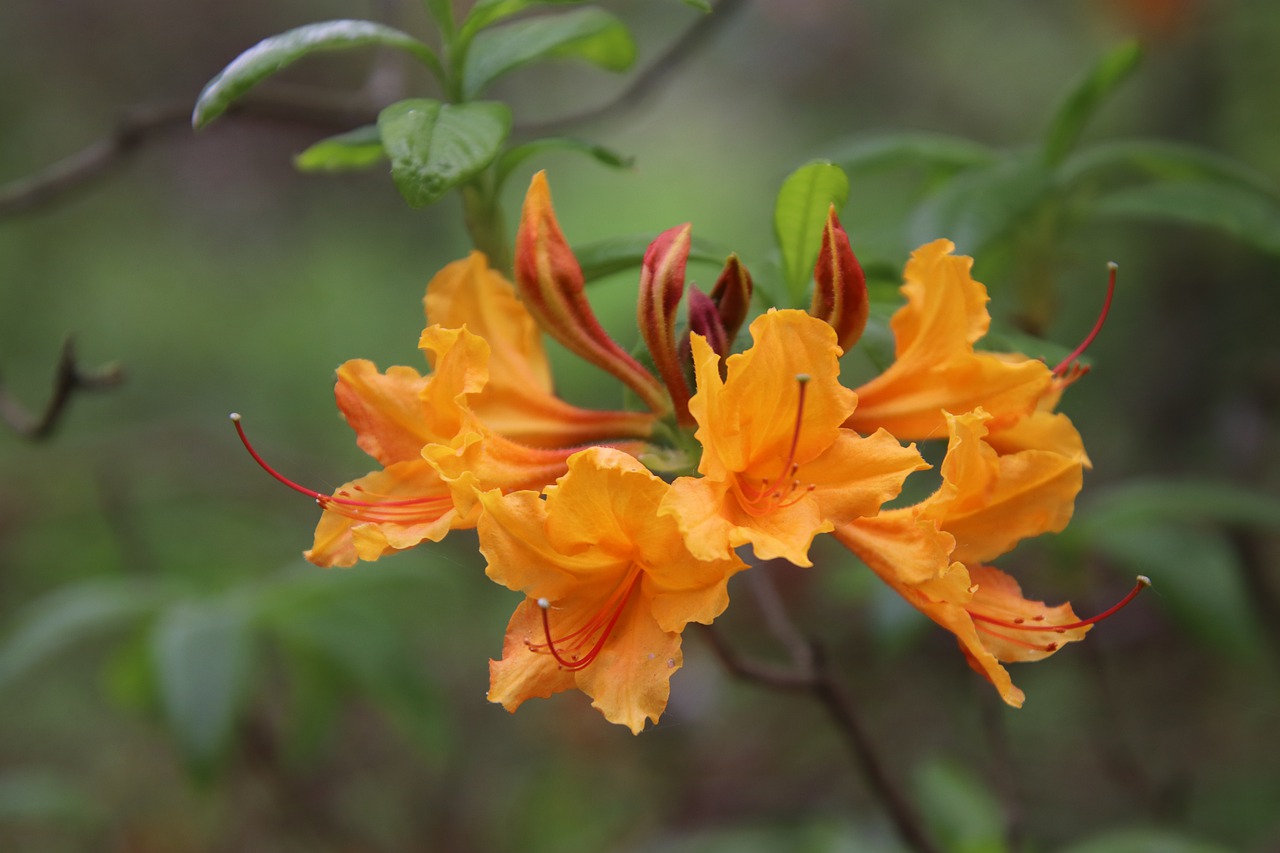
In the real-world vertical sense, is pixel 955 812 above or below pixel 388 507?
below

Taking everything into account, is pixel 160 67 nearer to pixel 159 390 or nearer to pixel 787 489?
pixel 159 390

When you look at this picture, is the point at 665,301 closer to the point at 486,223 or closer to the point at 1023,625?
the point at 486,223

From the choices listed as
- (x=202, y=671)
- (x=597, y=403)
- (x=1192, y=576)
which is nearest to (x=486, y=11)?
(x=202, y=671)

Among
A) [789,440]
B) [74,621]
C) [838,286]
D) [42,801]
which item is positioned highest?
[838,286]

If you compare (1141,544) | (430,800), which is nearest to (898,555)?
(1141,544)

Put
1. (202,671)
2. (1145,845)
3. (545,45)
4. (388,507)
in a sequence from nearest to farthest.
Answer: (388,507)
(545,45)
(1145,845)
(202,671)

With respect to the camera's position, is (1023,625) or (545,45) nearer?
(1023,625)
